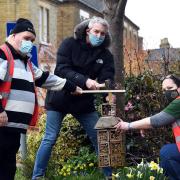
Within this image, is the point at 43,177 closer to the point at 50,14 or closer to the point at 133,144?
the point at 133,144

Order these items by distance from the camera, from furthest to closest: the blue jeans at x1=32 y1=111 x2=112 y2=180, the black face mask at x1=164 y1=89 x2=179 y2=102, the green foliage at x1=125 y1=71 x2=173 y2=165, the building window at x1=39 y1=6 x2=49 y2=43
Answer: the building window at x1=39 y1=6 x2=49 y2=43 < the green foliage at x1=125 y1=71 x2=173 y2=165 < the blue jeans at x1=32 y1=111 x2=112 y2=180 < the black face mask at x1=164 y1=89 x2=179 y2=102

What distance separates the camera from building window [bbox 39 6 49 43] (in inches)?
1171

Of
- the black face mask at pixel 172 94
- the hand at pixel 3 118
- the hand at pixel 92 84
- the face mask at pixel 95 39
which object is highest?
the face mask at pixel 95 39

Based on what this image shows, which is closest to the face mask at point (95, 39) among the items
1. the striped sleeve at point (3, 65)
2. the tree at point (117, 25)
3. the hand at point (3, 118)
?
the striped sleeve at point (3, 65)

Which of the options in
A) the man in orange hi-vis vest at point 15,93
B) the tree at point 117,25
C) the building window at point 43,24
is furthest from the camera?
the building window at point 43,24

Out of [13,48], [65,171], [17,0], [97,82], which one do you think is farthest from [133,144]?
[17,0]

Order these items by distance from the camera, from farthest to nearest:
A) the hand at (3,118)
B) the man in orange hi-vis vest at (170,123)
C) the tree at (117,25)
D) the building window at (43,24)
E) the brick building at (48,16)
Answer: the building window at (43,24) → the brick building at (48,16) → the tree at (117,25) → the man in orange hi-vis vest at (170,123) → the hand at (3,118)

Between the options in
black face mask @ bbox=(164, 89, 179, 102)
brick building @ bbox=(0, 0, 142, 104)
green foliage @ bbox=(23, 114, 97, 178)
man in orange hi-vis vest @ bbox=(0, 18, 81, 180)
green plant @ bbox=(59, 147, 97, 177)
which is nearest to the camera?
man in orange hi-vis vest @ bbox=(0, 18, 81, 180)

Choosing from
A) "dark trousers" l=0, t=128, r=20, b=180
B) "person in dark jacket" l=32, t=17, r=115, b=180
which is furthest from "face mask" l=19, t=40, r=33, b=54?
"person in dark jacket" l=32, t=17, r=115, b=180

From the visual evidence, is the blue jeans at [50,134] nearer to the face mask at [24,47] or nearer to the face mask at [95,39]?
the face mask at [95,39]

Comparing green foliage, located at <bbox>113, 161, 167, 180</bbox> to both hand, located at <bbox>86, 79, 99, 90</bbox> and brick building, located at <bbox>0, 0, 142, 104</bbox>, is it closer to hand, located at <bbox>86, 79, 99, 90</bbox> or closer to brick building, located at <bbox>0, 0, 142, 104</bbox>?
hand, located at <bbox>86, 79, 99, 90</bbox>

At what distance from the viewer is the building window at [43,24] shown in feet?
97.6

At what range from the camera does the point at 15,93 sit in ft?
16.4

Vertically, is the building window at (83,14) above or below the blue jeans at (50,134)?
above
